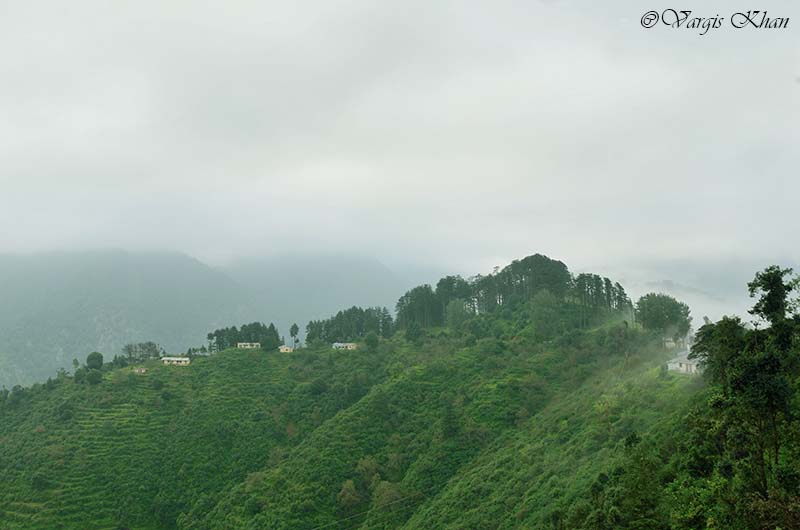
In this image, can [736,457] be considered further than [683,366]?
No

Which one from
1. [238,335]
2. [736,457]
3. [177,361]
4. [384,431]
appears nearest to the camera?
[736,457]

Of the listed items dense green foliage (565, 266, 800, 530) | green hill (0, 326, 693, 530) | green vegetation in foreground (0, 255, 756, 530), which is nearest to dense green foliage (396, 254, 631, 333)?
green vegetation in foreground (0, 255, 756, 530)

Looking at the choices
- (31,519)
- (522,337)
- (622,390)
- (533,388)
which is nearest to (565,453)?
(622,390)

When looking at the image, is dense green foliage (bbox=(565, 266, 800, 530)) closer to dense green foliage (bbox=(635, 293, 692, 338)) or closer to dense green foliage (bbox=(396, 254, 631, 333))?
dense green foliage (bbox=(635, 293, 692, 338))

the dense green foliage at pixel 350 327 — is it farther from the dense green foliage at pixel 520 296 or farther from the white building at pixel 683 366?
the white building at pixel 683 366

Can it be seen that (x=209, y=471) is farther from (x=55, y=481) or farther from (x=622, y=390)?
(x=622, y=390)

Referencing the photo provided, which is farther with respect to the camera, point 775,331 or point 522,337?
point 522,337

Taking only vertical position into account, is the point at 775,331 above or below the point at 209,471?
above

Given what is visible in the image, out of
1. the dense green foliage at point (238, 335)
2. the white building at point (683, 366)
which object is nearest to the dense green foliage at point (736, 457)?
the white building at point (683, 366)

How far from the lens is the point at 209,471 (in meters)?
84.7

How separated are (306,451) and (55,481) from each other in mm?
34745

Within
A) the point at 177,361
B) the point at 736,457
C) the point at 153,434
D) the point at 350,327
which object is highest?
the point at 350,327

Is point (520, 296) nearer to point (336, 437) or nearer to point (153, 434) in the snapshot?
point (336, 437)

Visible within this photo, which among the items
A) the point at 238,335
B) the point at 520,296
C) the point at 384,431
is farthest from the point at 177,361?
the point at 520,296
